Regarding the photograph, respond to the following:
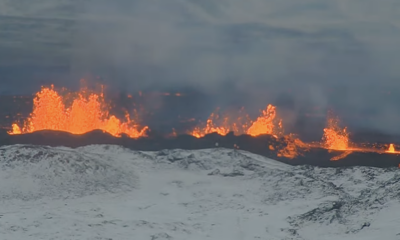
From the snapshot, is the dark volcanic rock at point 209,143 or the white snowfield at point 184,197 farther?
the dark volcanic rock at point 209,143

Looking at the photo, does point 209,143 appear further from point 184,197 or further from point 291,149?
point 184,197

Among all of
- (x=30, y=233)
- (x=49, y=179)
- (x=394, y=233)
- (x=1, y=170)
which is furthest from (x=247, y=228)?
(x=1, y=170)

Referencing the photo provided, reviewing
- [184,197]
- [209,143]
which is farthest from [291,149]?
[184,197]

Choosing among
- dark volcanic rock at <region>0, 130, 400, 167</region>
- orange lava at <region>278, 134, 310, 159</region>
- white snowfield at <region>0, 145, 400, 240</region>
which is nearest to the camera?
white snowfield at <region>0, 145, 400, 240</region>

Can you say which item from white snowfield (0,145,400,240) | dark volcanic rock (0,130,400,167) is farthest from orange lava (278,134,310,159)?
white snowfield (0,145,400,240)

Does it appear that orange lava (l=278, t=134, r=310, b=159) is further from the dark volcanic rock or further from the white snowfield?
the white snowfield

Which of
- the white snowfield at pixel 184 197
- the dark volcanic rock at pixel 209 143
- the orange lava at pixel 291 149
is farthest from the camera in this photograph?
the orange lava at pixel 291 149

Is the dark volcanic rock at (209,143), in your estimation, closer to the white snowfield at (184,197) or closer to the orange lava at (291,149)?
the orange lava at (291,149)

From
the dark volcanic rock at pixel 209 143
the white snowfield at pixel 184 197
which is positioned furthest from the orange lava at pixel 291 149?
the white snowfield at pixel 184 197
